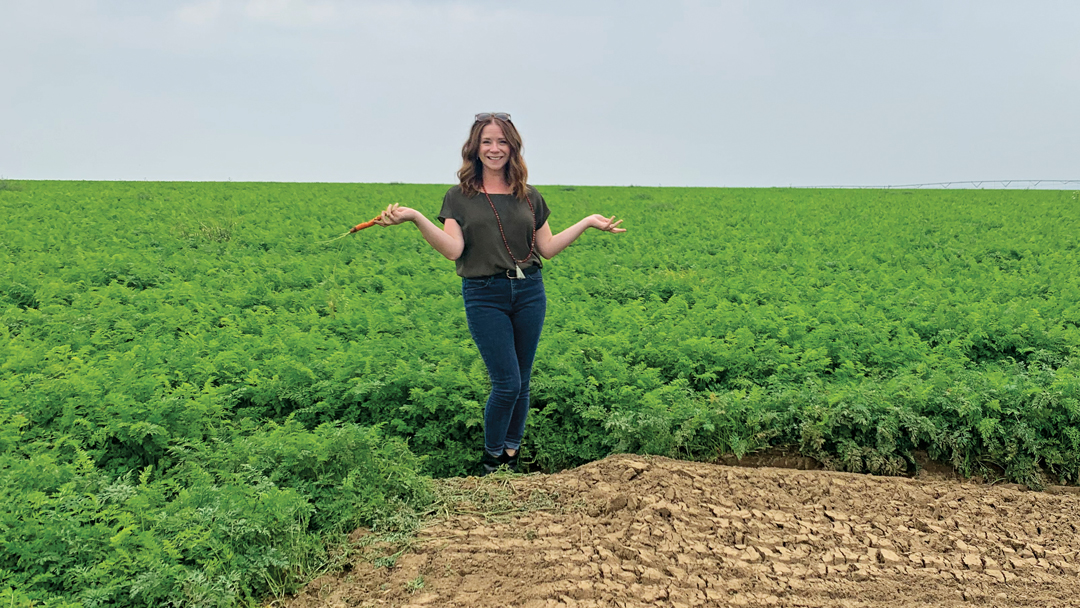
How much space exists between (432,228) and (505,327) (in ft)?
2.96

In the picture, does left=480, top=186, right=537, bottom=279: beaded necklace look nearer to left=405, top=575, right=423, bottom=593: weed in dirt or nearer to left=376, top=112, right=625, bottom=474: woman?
left=376, top=112, right=625, bottom=474: woman

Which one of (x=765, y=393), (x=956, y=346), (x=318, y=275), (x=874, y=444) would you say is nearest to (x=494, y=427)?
(x=765, y=393)

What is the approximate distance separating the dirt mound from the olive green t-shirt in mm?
1708

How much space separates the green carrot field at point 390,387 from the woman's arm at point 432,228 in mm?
1703

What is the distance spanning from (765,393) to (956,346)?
3.27m

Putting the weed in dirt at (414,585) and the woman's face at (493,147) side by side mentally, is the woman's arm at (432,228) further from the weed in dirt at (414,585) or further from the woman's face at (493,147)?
the weed in dirt at (414,585)

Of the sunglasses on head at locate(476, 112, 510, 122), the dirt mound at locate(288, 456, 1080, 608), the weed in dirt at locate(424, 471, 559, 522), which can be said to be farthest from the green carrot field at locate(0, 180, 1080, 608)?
the sunglasses on head at locate(476, 112, 510, 122)

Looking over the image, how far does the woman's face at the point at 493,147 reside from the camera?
16.0 feet

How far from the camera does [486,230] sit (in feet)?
16.2

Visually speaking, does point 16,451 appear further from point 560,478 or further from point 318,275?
point 318,275

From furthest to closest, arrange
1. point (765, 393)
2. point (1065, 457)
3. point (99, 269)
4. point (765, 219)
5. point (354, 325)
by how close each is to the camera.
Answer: point (765, 219) < point (99, 269) < point (354, 325) < point (765, 393) < point (1065, 457)

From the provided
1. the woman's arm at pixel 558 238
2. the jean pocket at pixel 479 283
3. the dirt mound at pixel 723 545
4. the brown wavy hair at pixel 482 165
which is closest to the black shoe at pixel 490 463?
the dirt mound at pixel 723 545

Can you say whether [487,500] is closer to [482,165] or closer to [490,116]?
[482,165]

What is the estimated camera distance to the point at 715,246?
17641mm
